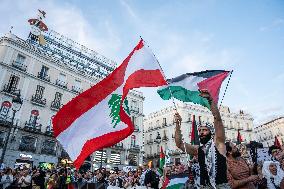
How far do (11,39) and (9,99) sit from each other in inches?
266

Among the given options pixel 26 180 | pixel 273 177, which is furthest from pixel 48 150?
pixel 273 177

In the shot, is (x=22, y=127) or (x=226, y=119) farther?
(x=226, y=119)

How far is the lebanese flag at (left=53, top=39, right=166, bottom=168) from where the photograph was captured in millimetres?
5258

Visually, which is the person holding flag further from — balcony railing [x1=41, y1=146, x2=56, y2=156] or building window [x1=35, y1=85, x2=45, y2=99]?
building window [x1=35, y1=85, x2=45, y2=99]

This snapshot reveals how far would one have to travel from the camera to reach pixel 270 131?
59438 millimetres

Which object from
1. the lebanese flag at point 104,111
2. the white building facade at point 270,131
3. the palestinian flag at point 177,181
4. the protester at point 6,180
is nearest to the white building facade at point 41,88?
the protester at point 6,180

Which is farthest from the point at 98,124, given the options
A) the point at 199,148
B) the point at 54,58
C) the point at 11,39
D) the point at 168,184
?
the point at 54,58

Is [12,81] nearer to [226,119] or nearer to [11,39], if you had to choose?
[11,39]

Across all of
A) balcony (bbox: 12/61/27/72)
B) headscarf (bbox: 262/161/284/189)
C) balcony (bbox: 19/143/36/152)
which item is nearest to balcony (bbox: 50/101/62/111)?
balcony (bbox: 12/61/27/72)

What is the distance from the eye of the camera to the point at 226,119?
5447 centimetres

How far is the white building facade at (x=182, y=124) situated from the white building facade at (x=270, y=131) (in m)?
5.42

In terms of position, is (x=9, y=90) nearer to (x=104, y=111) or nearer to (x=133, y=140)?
(x=133, y=140)

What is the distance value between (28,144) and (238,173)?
3016cm

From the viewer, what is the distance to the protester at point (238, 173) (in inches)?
163
